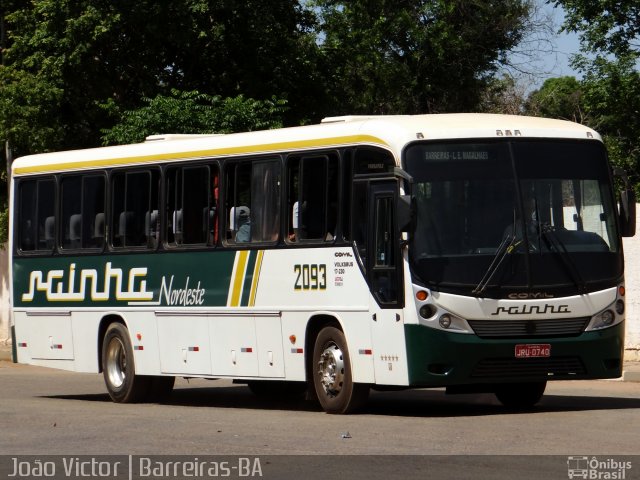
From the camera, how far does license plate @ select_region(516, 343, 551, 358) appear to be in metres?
14.9

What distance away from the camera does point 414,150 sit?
49.7ft

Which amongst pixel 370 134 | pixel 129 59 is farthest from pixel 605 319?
pixel 129 59

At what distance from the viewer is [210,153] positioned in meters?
18.0

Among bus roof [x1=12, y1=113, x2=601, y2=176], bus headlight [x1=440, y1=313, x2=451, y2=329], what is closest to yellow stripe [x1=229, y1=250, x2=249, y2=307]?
bus roof [x1=12, y1=113, x2=601, y2=176]

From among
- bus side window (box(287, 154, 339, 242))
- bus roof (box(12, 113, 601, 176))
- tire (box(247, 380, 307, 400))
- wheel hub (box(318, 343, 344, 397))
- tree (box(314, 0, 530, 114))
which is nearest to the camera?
bus roof (box(12, 113, 601, 176))

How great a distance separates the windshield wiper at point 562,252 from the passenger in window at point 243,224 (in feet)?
11.9

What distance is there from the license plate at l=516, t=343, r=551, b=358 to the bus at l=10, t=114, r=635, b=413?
0.02 metres

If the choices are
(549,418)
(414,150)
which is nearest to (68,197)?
(414,150)

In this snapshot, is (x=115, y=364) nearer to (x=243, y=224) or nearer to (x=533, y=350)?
(x=243, y=224)

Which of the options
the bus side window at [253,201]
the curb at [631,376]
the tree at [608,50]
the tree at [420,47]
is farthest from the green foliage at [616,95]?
the bus side window at [253,201]

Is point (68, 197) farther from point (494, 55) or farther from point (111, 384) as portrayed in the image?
point (494, 55)

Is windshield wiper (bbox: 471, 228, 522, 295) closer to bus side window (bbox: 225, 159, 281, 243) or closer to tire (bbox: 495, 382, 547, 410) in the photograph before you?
tire (bbox: 495, 382, 547, 410)

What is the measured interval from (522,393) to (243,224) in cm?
363
